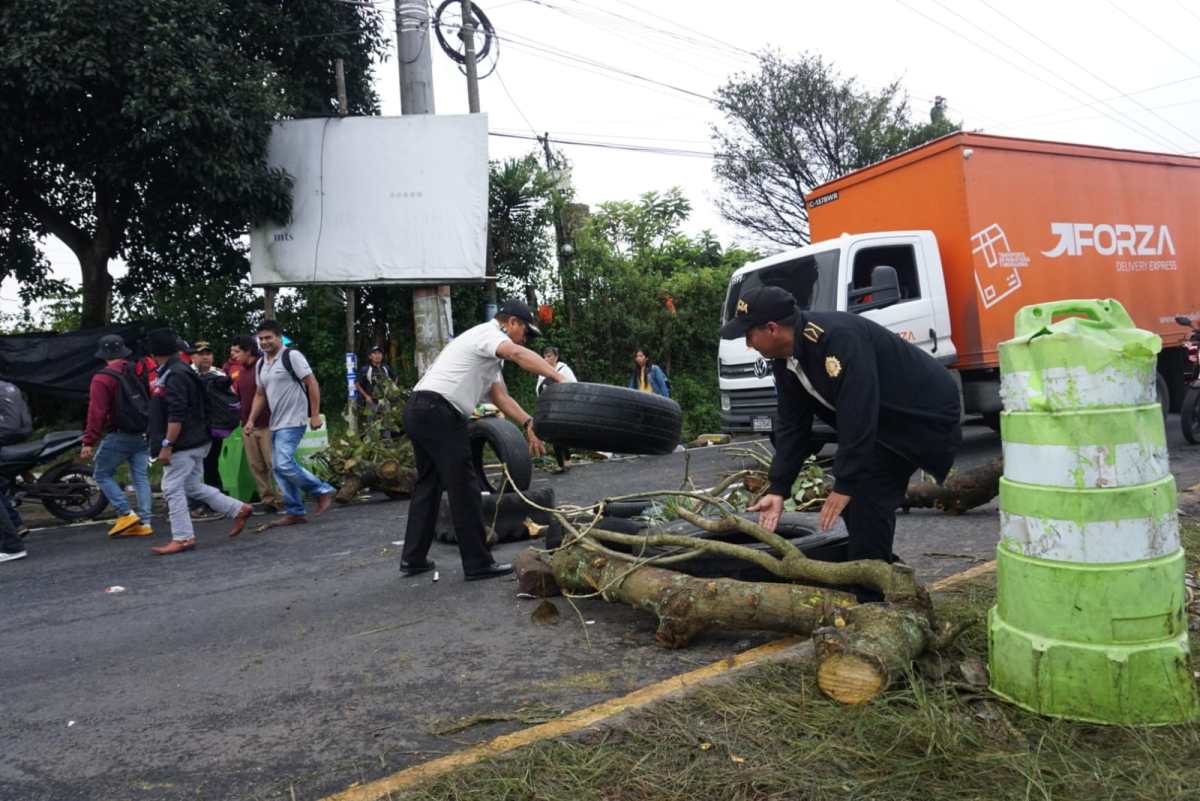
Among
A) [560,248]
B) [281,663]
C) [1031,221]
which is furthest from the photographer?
[560,248]

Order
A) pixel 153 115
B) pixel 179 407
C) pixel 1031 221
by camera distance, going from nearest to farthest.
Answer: pixel 179 407 < pixel 1031 221 < pixel 153 115

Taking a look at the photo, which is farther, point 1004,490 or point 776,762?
point 1004,490

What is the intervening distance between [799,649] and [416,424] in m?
2.64

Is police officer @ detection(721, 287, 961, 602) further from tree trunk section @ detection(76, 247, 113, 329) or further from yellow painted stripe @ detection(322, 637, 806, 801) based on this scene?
tree trunk section @ detection(76, 247, 113, 329)

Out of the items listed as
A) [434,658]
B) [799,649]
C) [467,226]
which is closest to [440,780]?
[434,658]

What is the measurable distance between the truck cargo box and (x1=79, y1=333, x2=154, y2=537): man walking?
313 inches

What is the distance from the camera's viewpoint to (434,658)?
3645 mm

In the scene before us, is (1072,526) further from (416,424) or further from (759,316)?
(416,424)

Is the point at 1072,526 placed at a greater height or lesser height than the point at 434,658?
greater

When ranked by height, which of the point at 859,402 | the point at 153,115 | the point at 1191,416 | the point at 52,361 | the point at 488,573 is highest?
the point at 153,115

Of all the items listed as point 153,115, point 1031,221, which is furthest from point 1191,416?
point 153,115

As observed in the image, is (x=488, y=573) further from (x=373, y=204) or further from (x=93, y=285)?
(x=93, y=285)

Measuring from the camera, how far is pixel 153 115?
10414 millimetres

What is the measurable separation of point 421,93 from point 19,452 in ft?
25.1
